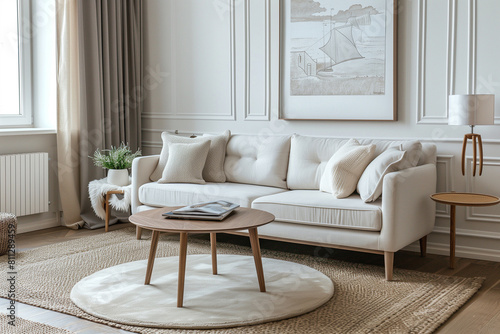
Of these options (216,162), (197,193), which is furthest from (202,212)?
(216,162)

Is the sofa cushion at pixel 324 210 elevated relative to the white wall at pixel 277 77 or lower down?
lower down

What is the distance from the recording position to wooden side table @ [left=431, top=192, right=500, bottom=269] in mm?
3584

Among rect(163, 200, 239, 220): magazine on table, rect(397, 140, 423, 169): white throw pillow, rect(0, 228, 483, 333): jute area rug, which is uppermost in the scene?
rect(397, 140, 423, 169): white throw pillow

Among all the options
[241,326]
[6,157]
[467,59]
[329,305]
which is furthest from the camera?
[6,157]

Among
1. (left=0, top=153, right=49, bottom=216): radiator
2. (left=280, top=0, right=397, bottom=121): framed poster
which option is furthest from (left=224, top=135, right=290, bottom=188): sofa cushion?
(left=0, top=153, right=49, bottom=216): radiator

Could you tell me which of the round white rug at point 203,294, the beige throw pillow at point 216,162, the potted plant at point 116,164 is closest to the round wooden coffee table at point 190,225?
the round white rug at point 203,294

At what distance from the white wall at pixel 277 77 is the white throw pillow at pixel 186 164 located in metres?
0.61

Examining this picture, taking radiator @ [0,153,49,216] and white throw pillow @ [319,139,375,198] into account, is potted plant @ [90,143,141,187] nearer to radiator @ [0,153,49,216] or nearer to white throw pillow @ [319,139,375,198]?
radiator @ [0,153,49,216]

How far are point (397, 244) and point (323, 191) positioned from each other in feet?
2.48

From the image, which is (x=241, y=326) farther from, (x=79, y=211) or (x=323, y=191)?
(x=79, y=211)

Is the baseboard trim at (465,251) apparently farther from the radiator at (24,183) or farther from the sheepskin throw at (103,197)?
the radiator at (24,183)

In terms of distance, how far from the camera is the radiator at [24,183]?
4.66 m

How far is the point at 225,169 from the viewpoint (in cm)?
465

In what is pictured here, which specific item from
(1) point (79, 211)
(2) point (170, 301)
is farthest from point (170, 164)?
(2) point (170, 301)
